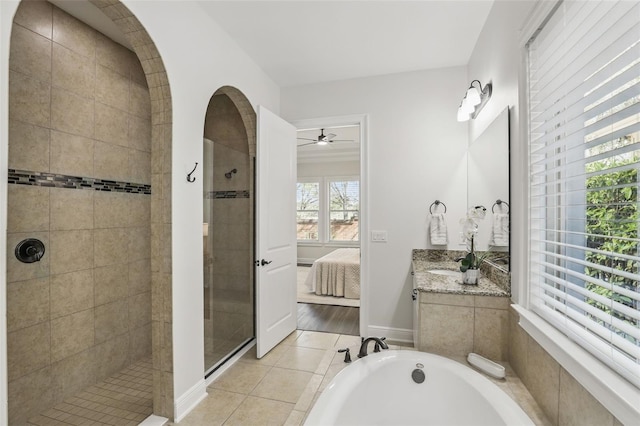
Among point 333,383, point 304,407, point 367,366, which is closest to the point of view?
point 304,407

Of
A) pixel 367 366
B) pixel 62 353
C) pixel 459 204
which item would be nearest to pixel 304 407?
pixel 367 366

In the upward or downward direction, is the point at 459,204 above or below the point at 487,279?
above

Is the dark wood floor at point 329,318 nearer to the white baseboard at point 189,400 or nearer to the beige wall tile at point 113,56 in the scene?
the white baseboard at point 189,400

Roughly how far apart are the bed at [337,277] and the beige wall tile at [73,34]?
11.5ft

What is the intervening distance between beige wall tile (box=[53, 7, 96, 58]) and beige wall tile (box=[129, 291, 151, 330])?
1874mm

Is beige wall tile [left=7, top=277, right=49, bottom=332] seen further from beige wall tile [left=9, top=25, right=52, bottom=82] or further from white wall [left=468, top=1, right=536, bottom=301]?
white wall [left=468, top=1, right=536, bottom=301]

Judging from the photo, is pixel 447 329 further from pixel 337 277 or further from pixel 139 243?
pixel 337 277

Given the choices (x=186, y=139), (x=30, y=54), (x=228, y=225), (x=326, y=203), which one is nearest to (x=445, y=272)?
(x=228, y=225)

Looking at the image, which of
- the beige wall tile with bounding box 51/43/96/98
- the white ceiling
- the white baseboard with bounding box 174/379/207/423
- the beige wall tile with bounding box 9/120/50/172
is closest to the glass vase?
the white ceiling

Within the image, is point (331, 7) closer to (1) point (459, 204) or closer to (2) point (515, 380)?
(1) point (459, 204)

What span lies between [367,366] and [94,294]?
1978mm

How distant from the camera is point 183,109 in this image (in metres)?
1.94

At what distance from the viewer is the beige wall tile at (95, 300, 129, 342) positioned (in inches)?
89.8

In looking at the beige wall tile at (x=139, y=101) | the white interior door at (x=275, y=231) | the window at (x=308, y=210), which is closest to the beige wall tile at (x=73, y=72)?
the beige wall tile at (x=139, y=101)
